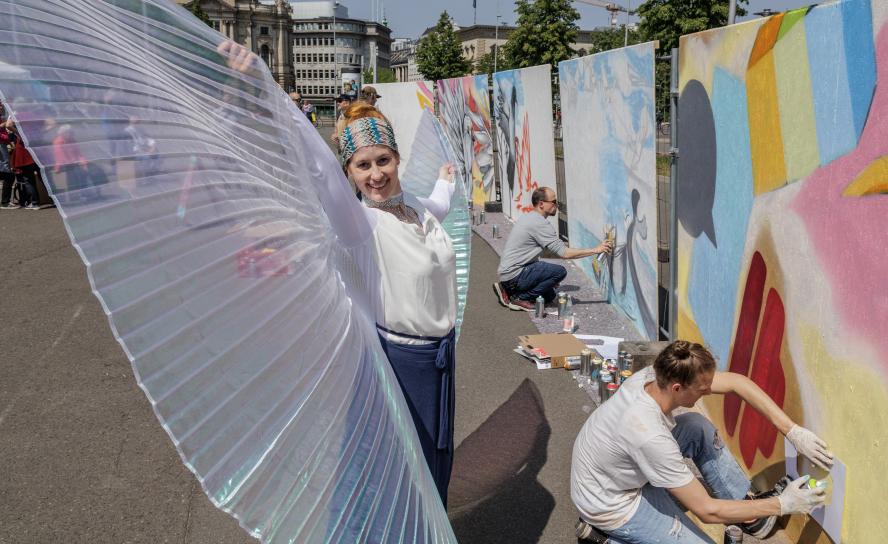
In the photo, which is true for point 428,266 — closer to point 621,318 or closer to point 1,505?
point 1,505

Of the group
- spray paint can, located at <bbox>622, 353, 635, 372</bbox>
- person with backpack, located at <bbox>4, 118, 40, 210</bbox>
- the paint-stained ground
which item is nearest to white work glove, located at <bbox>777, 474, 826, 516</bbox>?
the paint-stained ground

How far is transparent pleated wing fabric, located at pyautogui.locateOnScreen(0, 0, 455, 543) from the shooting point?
1.56 m

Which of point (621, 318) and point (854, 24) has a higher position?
point (854, 24)

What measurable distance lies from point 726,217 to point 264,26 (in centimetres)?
13821

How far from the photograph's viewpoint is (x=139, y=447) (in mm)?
4512

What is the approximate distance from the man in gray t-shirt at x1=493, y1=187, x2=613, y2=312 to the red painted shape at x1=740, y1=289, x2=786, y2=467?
3.59 meters

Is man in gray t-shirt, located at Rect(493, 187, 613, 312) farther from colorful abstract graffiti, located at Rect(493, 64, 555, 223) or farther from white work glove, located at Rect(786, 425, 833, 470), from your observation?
white work glove, located at Rect(786, 425, 833, 470)

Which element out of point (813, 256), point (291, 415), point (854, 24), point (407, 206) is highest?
point (854, 24)

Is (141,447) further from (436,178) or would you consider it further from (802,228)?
(802,228)

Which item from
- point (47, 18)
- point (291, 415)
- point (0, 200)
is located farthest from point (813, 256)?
point (0, 200)

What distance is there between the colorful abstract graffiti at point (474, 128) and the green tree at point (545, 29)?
3586 cm

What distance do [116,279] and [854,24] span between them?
2721 mm

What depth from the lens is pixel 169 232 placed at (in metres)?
1.71

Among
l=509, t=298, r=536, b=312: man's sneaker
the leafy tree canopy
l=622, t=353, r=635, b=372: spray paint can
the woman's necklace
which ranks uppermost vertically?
the leafy tree canopy
